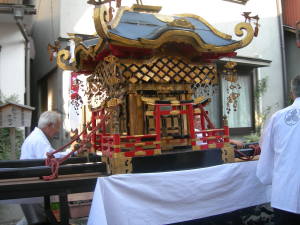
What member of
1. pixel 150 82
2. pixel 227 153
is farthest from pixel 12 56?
pixel 227 153

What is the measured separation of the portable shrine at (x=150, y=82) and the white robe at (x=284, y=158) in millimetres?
776

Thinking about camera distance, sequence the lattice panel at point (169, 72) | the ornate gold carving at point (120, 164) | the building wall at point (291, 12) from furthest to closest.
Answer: the building wall at point (291, 12)
the lattice panel at point (169, 72)
the ornate gold carving at point (120, 164)

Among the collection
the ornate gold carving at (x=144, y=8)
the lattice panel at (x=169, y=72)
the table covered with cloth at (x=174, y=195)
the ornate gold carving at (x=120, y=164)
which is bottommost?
the table covered with cloth at (x=174, y=195)

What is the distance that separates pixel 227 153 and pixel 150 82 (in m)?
1.31

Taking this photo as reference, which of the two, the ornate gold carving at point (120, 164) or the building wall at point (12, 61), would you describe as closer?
the ornate gold carving at point (120, 164)

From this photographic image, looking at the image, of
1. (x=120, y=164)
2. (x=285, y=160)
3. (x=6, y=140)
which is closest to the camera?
(x=285, y=160)

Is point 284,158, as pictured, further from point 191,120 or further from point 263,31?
point 263,31

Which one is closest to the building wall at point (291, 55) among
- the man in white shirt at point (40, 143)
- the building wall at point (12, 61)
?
the building wall at point (12, 61)

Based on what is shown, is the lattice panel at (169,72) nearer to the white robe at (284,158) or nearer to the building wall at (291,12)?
the white robe at (284,158)

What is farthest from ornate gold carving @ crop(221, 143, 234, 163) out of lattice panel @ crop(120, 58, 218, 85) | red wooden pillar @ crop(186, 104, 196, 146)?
lattice panel @ crop(120, 58, 218, 85)

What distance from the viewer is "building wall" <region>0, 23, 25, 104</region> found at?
771 cm

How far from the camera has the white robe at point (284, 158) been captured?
290cm

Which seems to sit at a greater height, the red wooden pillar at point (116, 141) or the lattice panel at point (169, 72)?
the lattice panel at point (169, 72)

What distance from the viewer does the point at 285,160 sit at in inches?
117
